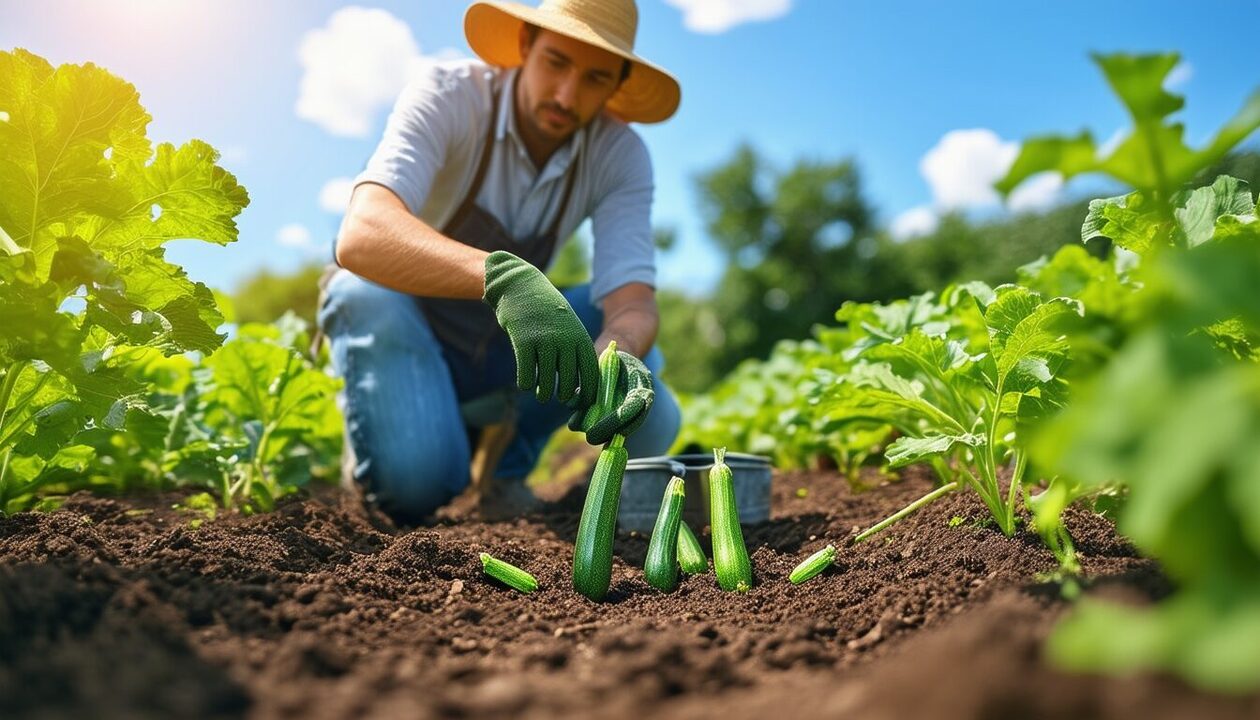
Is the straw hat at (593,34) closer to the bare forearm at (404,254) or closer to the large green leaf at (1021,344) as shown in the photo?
the bare forearm at (404,254)

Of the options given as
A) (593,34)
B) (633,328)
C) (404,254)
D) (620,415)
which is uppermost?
(593,34)

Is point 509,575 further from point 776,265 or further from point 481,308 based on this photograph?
point 776,265

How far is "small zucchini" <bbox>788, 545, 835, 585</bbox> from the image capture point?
264cm

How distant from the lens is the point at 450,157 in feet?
14.6

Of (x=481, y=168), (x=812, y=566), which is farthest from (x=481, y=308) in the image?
(x=812, y=566)

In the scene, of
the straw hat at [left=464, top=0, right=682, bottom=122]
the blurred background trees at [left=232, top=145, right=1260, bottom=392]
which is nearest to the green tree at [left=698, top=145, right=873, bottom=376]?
the blurred background trees at [left=232, top=145, right=1260, bottom=392]

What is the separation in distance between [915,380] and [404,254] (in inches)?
77.5

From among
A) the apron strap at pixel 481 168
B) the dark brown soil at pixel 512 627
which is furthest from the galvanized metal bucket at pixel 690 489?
the apron strap at pixel 481 168

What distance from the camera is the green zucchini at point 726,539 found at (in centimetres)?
263

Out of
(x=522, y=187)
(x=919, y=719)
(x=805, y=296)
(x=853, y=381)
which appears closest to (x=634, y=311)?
(x=522, y=187)

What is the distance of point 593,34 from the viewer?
4.01 metres

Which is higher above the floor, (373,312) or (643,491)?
(373,312)

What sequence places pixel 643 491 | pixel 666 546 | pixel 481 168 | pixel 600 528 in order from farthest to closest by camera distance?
pixel 481 168
pixel 643 491
pixel 666 546
pixel 600 528

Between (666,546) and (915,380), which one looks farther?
(915,380)
